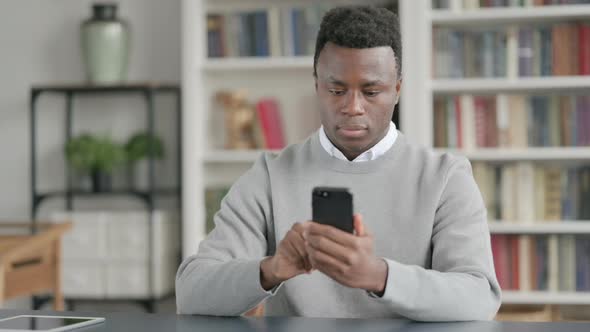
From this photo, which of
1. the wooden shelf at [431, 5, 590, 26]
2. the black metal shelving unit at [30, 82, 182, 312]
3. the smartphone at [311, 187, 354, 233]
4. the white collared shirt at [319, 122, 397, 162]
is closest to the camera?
the smartphone at [311, 187, 354, 233]

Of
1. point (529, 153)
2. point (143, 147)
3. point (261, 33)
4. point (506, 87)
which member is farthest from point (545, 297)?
point (143, 147)

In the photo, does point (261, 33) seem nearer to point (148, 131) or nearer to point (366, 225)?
point (148, 131)

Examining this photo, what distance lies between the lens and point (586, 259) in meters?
3.54

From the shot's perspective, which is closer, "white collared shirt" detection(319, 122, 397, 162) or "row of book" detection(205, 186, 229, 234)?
"white collared shirt" detection(319, 122, 397, 162)

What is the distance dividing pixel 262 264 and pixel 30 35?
3205 mm

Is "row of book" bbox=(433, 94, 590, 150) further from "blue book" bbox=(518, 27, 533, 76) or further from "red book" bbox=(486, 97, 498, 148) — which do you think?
"blue book" bbox=(518, 27, 533, 76)

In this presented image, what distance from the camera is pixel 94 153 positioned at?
393cm

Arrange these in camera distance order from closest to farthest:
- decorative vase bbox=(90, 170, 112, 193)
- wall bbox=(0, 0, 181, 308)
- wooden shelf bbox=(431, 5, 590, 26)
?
wooden shelf bbox=(431, 5, 590, 26), decorative vase bbox=(90, 170, 112, 193), wall bbox=(0, 0, 181, 308)

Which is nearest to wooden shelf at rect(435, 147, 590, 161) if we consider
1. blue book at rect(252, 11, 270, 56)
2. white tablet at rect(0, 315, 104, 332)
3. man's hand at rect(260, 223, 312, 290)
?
blue book at rect(252, 11, 270, 56)

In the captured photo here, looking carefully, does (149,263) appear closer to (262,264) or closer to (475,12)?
(475,12)

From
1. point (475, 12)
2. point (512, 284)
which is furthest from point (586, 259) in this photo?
point (475, 12)

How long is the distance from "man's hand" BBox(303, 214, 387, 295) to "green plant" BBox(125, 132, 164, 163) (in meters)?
2.75

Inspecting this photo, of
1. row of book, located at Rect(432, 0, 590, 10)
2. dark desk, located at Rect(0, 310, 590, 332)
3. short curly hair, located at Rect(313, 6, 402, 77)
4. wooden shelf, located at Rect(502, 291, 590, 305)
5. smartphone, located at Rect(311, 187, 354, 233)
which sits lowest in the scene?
wooden shelf, located at Rect(502, 291, 590, 305)

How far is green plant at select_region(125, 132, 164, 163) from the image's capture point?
3967 mm
